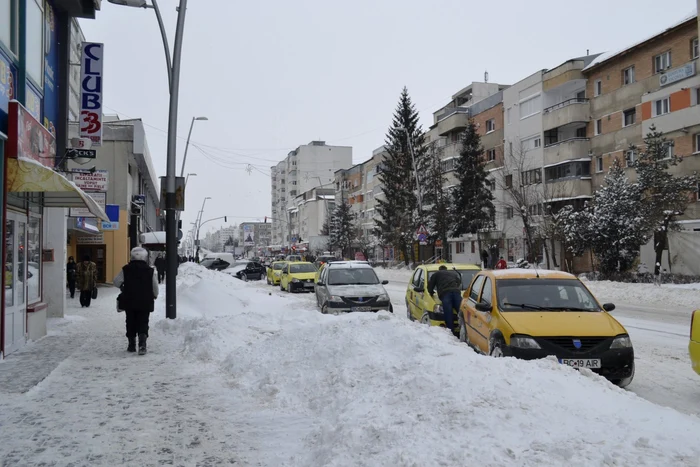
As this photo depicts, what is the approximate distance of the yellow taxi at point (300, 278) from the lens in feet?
93.2

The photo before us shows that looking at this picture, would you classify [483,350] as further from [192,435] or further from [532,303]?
[192,435]

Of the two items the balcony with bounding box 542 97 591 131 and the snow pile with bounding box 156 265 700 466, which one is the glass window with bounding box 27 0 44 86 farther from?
the balcony with bounding box 542 97 591 131

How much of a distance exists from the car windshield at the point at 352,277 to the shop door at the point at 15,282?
835 cm

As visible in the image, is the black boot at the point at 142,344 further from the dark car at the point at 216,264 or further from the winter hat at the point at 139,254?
the dark car at the point at 216,264

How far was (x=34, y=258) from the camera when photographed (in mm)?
Answer: 11492

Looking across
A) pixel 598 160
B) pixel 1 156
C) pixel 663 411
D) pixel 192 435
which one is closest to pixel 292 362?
pixel 192 435

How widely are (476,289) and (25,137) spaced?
7676 millimetres

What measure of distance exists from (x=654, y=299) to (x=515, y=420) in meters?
20.2

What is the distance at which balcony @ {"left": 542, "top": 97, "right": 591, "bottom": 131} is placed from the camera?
4003cm

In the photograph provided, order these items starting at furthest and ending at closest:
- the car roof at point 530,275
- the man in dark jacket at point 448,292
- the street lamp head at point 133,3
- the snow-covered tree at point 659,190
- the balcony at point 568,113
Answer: the balcony at point 568,113 < the snow-covered tree at point 659,190 < the street lamp head at point 133,3 < the man in dark jacket at point 448,292 < the car roof at point 530,275

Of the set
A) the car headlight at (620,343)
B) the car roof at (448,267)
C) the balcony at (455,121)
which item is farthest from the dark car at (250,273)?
the car headlight at (620,343)

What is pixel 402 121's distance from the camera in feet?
197

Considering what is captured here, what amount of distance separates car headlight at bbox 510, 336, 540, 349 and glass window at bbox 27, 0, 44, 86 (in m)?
9.63

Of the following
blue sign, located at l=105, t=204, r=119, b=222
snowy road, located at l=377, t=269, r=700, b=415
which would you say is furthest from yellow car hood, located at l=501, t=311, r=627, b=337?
blue sign, located at l=105, t=204, r=119, b=222
